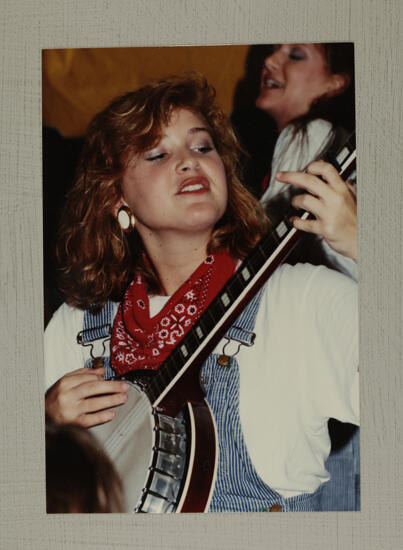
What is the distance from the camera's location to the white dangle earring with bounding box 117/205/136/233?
1.45 meters

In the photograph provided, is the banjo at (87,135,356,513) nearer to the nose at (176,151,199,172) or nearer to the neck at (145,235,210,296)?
the neck at (145,235,210,296)

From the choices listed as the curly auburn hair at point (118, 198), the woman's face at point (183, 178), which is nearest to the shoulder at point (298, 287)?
the curly auburn hair at point (118, 198)

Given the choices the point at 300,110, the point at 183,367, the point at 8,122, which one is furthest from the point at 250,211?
the point at 8,122

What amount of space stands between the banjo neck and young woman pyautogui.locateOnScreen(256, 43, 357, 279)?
54 mm

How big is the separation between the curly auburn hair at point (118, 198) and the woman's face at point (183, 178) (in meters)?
0.02

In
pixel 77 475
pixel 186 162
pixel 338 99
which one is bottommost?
pixel 77 475

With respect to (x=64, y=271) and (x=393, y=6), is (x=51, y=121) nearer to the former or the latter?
(x=64, y=271)

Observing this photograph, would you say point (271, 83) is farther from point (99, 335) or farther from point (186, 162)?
point (99, 335)

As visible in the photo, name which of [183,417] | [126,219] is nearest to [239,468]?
[183,417]

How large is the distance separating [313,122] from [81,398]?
2.88ft

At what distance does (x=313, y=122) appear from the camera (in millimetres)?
1422

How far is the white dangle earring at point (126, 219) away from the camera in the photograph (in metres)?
1.45

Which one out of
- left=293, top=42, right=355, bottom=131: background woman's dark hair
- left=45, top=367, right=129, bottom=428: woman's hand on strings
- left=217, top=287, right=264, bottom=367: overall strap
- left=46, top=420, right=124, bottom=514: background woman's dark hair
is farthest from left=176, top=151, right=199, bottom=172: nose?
left=46, top=420, right=124, bottom=514: background woman's dark hair

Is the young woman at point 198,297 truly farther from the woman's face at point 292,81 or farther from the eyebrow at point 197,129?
the woman's face at point 292,81
